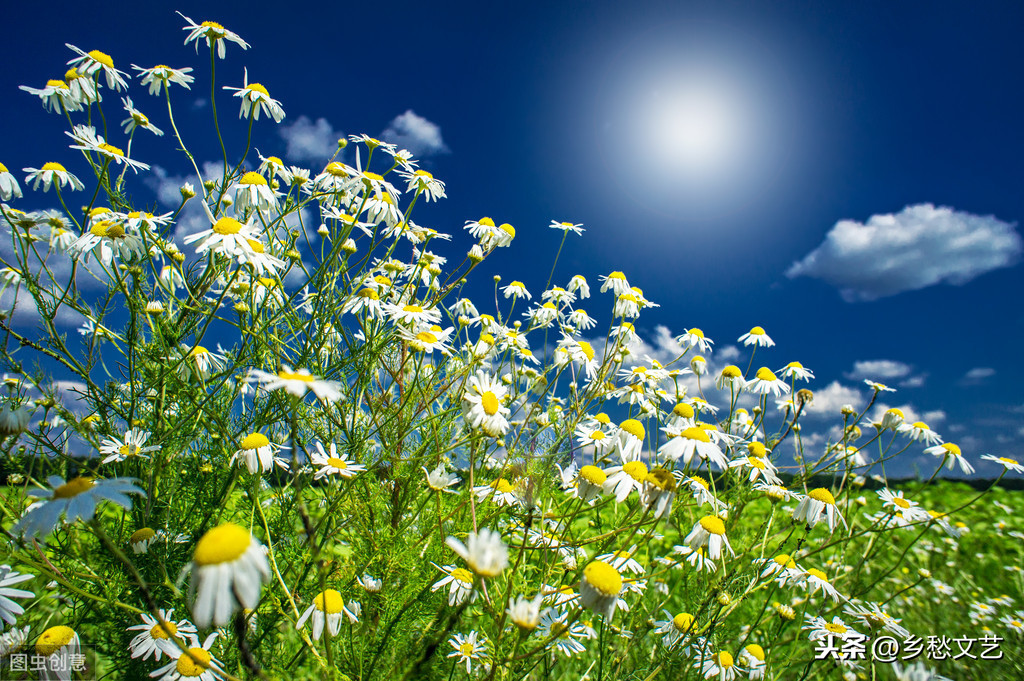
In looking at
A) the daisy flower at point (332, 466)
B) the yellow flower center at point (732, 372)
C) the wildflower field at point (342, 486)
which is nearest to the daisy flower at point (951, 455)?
the wildflower field at point (342, 486)

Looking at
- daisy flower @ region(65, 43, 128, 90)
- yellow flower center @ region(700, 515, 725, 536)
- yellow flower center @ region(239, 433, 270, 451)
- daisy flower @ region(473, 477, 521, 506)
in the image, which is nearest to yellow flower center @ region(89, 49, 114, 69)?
daisy flower @ region(65, 43, 128, 90)

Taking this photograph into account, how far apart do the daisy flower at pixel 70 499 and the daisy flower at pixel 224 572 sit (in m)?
0.26

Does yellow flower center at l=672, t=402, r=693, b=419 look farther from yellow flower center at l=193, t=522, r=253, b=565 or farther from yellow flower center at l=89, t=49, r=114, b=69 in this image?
yellow flower center at l=89, t=49, r=114, b=69

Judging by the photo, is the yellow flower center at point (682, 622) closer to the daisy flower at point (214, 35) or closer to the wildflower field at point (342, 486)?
the wildflower field at point (342, 486)

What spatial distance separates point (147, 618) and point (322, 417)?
36.1 inches

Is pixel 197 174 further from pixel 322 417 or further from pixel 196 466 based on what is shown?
pixel 196 466

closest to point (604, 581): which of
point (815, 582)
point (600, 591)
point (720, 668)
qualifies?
point (600, 591)

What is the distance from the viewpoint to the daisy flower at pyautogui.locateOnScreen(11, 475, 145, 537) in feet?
3.03

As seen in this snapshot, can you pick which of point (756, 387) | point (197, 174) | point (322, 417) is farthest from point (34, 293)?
point (756, 387)

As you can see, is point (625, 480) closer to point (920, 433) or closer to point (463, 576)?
point (463, 576)

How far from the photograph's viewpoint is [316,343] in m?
1.83

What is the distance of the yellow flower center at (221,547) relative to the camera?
76 cm

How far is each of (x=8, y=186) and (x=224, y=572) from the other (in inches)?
97.3

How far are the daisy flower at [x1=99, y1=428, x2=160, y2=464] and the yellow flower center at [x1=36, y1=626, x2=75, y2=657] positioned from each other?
0.59 metres
